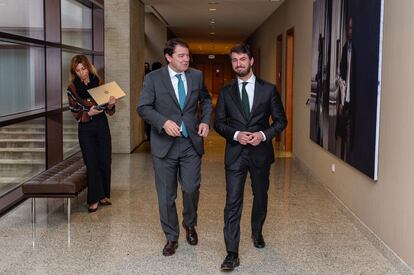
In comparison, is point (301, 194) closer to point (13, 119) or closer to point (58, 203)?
point (58, 203)

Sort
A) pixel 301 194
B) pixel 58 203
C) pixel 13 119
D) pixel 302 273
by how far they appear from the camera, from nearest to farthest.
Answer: pixel 302 273 → pixel 13 119 → pixel 58 203 → pixel 301 194

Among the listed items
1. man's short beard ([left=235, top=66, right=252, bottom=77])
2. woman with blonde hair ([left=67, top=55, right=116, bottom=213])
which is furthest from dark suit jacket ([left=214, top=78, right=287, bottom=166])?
woman with blonde hair ([left=67, top=55, right=116, bottom=213])

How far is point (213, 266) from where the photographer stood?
4.05 meters

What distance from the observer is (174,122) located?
4.13 m

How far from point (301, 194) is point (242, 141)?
2903mm

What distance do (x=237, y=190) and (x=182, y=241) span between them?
884 mm

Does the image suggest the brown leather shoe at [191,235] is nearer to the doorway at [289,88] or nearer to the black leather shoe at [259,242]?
the black leather shoe at [259,242]

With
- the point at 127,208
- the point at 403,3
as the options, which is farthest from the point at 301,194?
the point at 403,3

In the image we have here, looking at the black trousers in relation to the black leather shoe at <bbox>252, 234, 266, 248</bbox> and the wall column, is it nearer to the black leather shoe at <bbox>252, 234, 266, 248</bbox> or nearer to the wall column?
the black leather shoe at <bbox>252, 234, 266, 248</bbox>

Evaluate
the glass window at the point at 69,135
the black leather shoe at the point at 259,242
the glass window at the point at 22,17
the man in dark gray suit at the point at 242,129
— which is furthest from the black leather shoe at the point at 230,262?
the glass window at the point at 69,135

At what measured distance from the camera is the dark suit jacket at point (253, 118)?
162 inches

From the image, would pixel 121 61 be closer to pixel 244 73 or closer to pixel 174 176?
pixel 174 176

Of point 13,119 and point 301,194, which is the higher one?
point 13,119

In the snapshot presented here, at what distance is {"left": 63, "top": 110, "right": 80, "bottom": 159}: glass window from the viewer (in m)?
8.43
